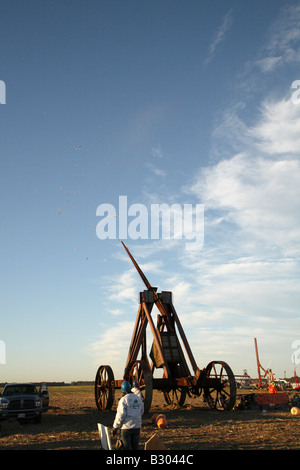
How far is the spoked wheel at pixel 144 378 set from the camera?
51.7 ft

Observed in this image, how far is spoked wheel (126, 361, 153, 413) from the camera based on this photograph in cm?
1576

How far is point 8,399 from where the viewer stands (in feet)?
49.9

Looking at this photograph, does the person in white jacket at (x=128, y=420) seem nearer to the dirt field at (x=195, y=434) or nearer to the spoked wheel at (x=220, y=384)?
the dirt field at (x=195, y=434)

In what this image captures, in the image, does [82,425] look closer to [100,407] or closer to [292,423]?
[100,407]

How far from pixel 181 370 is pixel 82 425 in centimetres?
649

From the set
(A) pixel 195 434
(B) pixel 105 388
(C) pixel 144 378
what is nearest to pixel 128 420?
(A) pixel 195 434

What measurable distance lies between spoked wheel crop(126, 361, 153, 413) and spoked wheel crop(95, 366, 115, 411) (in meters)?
0.88

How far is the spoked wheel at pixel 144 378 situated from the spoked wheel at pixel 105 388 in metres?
0.88

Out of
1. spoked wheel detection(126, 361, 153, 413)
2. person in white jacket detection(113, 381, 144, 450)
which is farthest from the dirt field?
person in white jacket detection(113, 381, 144, 450)

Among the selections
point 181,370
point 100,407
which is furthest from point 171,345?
point 100,407

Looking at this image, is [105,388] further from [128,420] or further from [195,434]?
[128,420]

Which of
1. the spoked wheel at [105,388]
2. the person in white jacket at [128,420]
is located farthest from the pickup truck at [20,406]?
the person in white jacket at [128,420]

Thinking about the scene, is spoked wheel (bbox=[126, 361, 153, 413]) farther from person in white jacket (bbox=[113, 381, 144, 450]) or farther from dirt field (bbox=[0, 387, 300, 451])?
person in white jacket (bbox=[113, 381, 144, 450])

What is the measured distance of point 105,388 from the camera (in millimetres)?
19359
